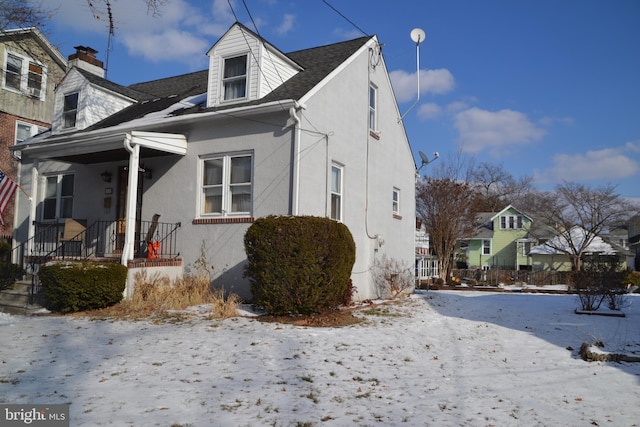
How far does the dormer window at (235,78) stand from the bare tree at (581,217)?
105 ft

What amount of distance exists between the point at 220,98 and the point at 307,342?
776cm

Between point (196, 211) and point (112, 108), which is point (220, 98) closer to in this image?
point (196, 211)

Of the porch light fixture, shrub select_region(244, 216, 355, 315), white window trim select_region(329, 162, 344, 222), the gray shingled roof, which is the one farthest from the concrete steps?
white window trim select_region(329, 162, 344, 222)

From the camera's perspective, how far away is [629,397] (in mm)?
5195

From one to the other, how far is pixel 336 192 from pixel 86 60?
13.1 m

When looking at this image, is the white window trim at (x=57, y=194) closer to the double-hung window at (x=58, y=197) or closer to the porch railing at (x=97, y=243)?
the double-hung window at (x=58, y=197)

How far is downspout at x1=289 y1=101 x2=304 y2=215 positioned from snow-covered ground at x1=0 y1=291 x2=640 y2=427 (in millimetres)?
3123

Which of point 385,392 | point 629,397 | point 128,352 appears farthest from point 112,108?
point 629,397

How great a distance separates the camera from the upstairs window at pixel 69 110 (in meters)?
15.5

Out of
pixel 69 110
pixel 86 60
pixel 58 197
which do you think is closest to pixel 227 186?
pixel 58 197

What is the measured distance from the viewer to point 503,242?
45.8m

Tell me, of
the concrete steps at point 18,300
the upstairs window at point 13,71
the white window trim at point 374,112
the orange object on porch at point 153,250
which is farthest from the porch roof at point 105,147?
the upstairs window at point 13,71

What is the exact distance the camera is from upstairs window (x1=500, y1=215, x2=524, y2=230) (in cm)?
4524

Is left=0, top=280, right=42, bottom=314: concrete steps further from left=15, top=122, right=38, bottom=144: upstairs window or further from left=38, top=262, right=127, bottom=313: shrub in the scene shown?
left=15, top=122, right=38, bottom=144: upstairs window
